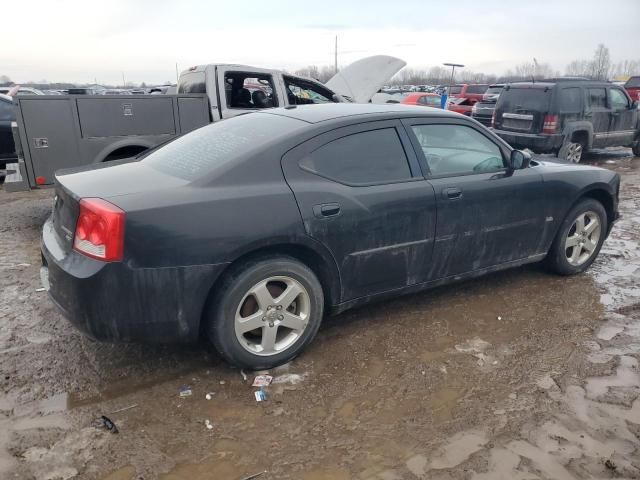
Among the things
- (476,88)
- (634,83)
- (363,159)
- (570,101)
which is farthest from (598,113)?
(634,83)

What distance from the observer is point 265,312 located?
3051 mm

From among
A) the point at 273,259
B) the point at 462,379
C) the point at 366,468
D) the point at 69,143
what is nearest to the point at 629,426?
the point at 462,379

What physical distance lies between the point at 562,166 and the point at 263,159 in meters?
2.89

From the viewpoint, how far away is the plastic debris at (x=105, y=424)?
2602 mm

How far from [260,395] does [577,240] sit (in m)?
3.35

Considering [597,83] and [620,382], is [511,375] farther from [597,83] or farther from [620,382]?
[597,83]

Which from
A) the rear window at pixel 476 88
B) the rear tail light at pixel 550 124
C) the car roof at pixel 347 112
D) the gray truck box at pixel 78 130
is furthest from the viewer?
the rear window at pixel 476 88

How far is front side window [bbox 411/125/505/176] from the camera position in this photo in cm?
373

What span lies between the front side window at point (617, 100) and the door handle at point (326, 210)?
10.1 meters

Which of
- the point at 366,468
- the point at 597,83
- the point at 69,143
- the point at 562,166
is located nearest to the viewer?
the point at 366,468

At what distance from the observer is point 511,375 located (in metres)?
3.15

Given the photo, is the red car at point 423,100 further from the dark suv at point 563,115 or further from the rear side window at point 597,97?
the rear side window at point 597,97

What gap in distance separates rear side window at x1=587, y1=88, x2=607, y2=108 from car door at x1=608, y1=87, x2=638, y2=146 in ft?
0.59

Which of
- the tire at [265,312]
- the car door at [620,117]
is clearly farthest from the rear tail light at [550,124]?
the tire at [265,312]
